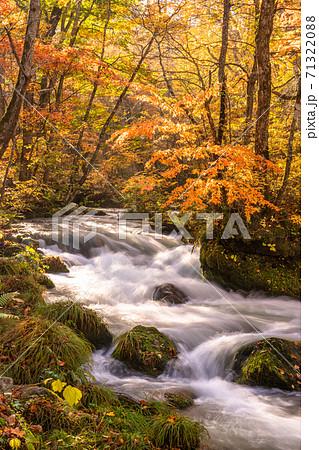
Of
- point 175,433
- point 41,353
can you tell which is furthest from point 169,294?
point 175,433

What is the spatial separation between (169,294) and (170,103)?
5.29 m

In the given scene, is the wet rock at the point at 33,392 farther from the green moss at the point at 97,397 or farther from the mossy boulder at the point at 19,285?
the mossy boulder at the point at 19,285

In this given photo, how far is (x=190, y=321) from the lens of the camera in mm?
6902

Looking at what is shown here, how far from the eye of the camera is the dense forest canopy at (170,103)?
727 cm

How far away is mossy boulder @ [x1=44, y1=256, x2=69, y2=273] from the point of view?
8531 mm

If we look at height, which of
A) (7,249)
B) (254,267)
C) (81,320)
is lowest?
(81,320)

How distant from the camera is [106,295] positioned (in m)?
8.06

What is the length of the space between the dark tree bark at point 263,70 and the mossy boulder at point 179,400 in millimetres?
5562

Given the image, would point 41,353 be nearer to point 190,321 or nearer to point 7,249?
point 190,321

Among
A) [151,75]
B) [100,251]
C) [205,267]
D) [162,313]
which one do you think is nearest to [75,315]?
[162,313]

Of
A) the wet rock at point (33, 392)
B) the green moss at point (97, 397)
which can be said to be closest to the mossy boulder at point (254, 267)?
the green moss at point (97, 397)

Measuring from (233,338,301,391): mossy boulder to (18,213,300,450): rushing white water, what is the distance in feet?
0.37

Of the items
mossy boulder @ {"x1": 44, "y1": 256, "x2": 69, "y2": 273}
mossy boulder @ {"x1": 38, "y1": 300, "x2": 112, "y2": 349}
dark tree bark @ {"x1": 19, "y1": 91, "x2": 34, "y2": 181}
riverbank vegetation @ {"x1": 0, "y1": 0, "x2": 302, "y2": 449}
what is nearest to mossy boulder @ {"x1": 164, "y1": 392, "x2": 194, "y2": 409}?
riverbank vegetation @ {"x1": 0, "y1": 0, "x2": 302, "y2": 449}
